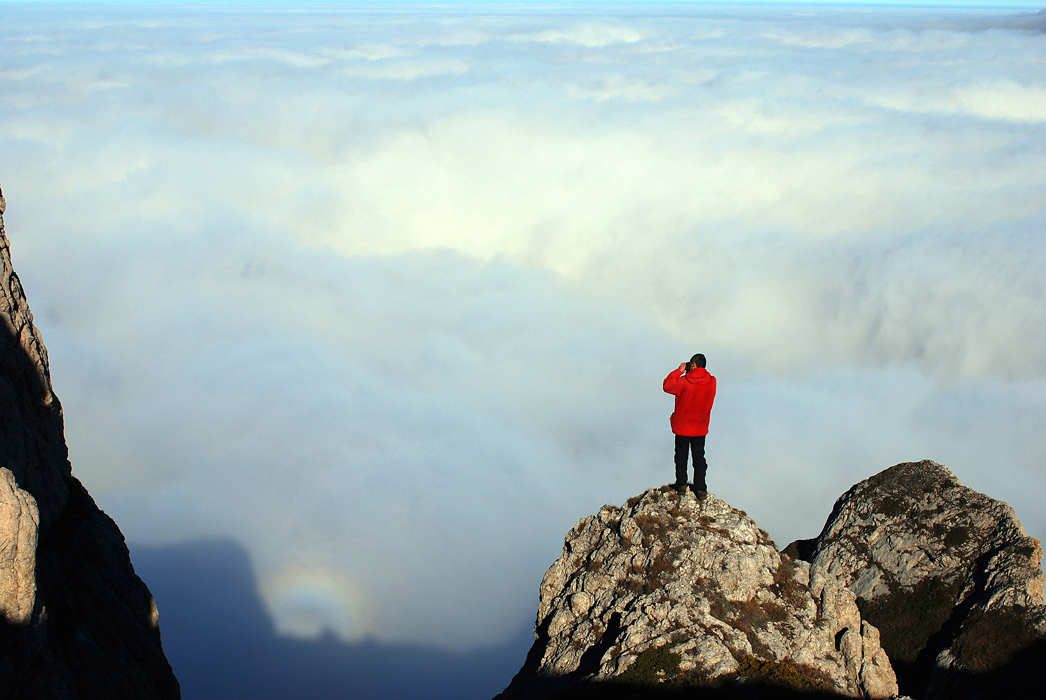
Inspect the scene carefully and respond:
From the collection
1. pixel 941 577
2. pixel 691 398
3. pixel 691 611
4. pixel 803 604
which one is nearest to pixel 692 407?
pixel 691 398

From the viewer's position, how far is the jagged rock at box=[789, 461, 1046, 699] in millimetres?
15305

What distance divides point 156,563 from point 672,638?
159288 millimetres

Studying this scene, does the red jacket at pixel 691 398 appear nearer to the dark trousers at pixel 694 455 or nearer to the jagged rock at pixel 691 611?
the dark trousers at pixel 694 455

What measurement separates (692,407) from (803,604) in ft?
15.5

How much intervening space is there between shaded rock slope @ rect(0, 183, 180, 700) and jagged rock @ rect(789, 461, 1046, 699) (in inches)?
584

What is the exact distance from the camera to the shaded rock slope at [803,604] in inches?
567

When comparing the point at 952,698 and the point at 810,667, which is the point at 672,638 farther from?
the point at 952,698

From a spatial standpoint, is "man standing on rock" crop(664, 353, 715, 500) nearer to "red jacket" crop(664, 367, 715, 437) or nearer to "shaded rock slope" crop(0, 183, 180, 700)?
"red jacket" crop(664, 367, 715, 437)

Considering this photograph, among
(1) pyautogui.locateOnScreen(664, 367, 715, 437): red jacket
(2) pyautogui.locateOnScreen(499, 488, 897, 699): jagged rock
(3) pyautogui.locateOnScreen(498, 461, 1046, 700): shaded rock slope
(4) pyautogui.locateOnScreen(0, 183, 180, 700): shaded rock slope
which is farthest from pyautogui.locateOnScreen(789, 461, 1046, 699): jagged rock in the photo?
(4) pyautogui.locateOnScreen(0, 183, 180, 700): shaded rock slope

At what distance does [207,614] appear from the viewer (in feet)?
428

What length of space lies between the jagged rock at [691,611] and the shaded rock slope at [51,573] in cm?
856

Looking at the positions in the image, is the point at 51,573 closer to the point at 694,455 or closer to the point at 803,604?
the point at 694,455

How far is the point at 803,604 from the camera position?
629 inches

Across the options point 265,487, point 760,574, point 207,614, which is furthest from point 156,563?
point 760,574
